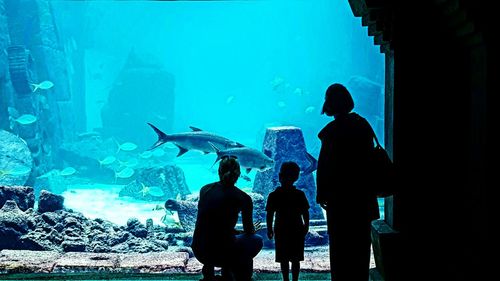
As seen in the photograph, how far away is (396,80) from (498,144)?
0.96 metres

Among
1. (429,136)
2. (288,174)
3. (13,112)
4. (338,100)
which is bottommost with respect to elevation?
(13,112)

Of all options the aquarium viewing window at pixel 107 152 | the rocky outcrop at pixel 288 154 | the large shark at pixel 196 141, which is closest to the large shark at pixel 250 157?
the aquarium viewing window at pixel 107 152

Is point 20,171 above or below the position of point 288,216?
below

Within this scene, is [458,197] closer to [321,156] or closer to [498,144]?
[498,144]

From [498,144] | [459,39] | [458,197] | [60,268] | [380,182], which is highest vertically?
[459,39]

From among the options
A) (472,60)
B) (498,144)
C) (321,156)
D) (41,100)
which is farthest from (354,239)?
(41,100)

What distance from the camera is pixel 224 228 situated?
10.5 ft

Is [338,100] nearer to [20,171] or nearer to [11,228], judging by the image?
[11,228]

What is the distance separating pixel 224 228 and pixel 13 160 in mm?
15126

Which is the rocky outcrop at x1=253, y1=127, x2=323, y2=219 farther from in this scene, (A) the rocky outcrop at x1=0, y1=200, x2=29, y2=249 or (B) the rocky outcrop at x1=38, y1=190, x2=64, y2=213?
(A) the rocky outcrop at x1=0, y1=200, x2=29, y2=249

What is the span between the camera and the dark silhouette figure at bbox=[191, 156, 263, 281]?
320cm

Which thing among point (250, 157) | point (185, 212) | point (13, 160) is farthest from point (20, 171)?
point (250, 157)

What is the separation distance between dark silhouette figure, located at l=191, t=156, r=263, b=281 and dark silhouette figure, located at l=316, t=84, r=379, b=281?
66 cm

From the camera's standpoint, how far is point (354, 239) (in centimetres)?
313
